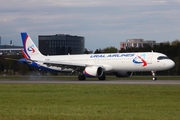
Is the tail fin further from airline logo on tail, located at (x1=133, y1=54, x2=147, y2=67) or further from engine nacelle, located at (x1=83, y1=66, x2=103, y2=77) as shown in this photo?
airline logo on tail, located at (x1=133, y1=54, x2=147, y2=67)

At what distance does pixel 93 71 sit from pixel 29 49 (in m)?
14.0

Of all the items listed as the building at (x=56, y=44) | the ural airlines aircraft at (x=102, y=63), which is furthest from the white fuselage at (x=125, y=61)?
the building at (x=56, y=44)

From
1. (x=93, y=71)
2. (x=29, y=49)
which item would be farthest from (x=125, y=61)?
(x=29, y=49)

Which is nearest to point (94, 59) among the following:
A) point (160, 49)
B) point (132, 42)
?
point (160, 49)

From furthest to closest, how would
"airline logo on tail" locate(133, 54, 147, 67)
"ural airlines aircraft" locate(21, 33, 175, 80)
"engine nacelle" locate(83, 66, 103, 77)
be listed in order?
"engine nacelle" locate(83, 66, 103, 77), "airline logo on tail" locate(133, 54, 147, 67), "ural airlines aircraft" locate(21, 33, 175, 80)

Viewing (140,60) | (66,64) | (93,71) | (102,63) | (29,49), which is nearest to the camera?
(140,60)

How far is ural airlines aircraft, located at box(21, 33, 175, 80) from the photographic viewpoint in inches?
1929

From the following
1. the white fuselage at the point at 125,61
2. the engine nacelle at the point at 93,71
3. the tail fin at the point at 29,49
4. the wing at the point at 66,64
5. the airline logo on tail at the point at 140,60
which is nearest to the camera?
the white fuselage at the point at 125,61

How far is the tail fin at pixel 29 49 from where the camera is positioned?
200 feet

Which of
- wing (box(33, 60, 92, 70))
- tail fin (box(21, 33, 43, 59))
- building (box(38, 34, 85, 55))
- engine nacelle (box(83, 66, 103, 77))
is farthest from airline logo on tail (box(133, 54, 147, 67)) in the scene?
building (box(38, 34, 85, 55))

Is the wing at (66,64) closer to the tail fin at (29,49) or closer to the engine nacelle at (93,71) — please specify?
the engine nacelle at (93,71)

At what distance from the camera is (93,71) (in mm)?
50938

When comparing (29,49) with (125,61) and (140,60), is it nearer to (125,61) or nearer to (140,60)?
(125,61)

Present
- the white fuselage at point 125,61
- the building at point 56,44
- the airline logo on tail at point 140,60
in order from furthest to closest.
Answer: the building at point 56,44 → the airline logo on tail at point 140,60 → the white fuselage at point 125,61
